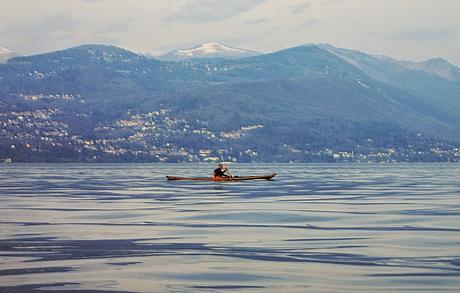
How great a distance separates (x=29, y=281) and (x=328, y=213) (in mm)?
36934

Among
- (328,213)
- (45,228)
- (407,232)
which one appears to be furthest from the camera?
(328,213)

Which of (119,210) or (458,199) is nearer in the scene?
(119,210)

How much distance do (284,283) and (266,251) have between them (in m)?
9.16

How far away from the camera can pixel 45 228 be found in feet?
183

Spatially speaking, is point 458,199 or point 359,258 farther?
point 458,199

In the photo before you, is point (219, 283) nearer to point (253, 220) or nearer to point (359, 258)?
point (359, 258)

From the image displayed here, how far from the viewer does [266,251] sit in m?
43.7

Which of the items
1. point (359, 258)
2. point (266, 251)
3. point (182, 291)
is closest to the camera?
point (182, 291)

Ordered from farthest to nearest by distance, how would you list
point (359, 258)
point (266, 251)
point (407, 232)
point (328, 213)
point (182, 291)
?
point (328, 213) < point (407, 232) < point (266, 251) < point (359, 258) < point (182, 291)

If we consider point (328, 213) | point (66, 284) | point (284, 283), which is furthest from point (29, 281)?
point (328, 213)

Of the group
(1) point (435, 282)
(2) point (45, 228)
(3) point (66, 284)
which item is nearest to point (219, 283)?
(3) point (66, 284)

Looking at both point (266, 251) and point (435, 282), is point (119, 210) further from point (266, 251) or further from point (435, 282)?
point (435, 282)

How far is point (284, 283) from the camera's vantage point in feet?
113

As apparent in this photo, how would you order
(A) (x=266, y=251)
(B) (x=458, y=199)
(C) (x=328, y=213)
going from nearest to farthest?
(A) (x=266, y=251) < (C) (x=328, y=213) < (B) (x=458, y=199)
